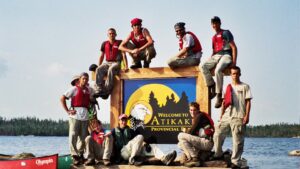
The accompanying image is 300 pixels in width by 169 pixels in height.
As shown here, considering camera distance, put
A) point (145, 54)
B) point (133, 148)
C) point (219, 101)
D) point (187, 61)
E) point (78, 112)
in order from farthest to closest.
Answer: point (145, 54) < point (187, 61) < point (78, 112) < point (133, 148) < point (219, 101)

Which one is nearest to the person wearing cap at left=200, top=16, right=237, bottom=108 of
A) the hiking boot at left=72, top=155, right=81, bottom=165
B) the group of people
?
the group of people

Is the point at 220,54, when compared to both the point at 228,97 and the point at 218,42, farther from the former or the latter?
the point at 228,97

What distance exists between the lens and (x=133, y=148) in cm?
1108

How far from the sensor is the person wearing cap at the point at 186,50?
11172 mm

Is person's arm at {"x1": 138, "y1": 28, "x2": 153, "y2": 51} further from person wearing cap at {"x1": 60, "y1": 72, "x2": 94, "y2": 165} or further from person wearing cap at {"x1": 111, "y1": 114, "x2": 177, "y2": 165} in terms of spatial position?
person wearing cap at {"x1": 111, "y1": 114, "x2": 177, "y2": 165}

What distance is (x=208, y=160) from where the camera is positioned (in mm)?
10664

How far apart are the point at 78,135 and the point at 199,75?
2.75 meters

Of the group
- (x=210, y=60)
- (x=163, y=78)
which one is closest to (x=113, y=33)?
(x=163, y=78)

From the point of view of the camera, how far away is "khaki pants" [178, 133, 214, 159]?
34.2 ft

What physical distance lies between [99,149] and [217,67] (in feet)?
9.42

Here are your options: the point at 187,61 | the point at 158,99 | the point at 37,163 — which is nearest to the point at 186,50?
the point at 187,61

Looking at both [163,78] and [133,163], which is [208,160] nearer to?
[133,163]

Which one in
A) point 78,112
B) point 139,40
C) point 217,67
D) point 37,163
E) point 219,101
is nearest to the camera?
point 217,67

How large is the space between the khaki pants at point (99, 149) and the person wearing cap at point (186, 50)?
209 cm
